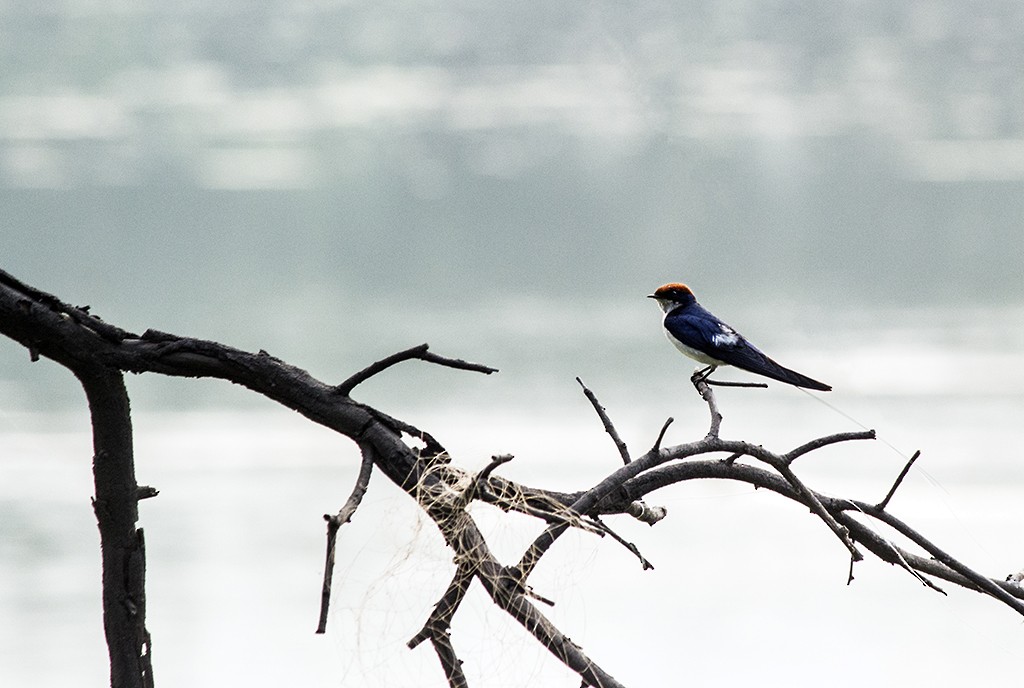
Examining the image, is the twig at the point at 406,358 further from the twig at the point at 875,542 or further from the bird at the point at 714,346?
the twig at the point at 875,542

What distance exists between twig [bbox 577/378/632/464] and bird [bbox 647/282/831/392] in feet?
0.75

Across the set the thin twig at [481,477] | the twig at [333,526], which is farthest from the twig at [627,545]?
the twig at [333,526]

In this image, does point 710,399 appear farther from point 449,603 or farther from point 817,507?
point 449,603

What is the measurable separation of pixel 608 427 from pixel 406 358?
317mm

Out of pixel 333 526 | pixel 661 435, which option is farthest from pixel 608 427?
pixel 333 526

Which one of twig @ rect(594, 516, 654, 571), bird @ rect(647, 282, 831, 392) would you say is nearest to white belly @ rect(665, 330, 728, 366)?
bird @ rect(647, 282, 831, 392)

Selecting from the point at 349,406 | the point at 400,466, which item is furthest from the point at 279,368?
the point at 400,466

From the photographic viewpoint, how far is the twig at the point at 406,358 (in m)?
1.51

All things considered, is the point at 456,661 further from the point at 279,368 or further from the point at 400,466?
the point at 279,368

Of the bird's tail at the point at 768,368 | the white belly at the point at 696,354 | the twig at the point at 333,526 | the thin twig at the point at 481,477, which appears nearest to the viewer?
the twig at the point at 333,526

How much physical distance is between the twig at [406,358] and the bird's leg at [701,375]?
0.42 metres

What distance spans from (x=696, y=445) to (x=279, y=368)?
1.91 feet

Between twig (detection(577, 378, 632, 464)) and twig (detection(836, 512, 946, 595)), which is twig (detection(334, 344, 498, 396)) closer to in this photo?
twig (detection(577, 378, 632, 464))

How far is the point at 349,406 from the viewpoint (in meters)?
1.53
